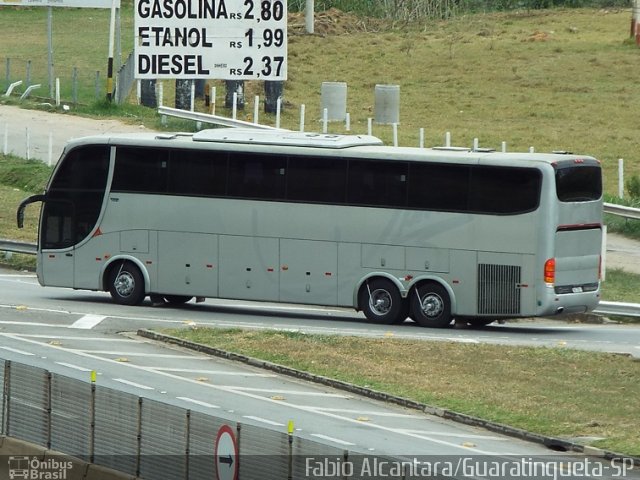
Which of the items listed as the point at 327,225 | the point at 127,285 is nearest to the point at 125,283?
the point at 127,285

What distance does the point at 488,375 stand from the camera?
2483cm

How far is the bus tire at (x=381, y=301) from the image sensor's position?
30.9 metres

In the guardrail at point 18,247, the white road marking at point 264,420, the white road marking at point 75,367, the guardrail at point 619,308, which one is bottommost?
the white road marking at point 264,420

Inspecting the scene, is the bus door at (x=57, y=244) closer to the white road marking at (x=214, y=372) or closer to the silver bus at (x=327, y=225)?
the silver bus at (x=327, y=225)

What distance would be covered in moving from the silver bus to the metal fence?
518 inches

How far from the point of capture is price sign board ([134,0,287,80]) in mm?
51031

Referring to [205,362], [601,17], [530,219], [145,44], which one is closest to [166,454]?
[205,362]

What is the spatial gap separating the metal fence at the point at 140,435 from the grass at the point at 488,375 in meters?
6.28

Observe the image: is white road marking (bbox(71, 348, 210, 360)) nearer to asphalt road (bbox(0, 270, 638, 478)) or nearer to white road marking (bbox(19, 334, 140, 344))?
asphalt road (bbox(0, 270, 638, 478))

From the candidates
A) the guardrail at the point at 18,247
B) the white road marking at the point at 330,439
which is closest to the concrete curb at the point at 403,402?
the white road marking at the point at 330,439

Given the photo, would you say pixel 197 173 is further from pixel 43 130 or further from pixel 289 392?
pixel 43 130

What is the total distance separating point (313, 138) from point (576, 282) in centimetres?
608

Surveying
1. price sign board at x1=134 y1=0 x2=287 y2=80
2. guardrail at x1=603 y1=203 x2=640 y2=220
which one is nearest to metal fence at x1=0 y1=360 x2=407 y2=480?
guardrail at x1=603 y1=203 x2=640 y2=220

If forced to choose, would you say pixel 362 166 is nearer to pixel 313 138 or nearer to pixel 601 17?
pixel 313 138
